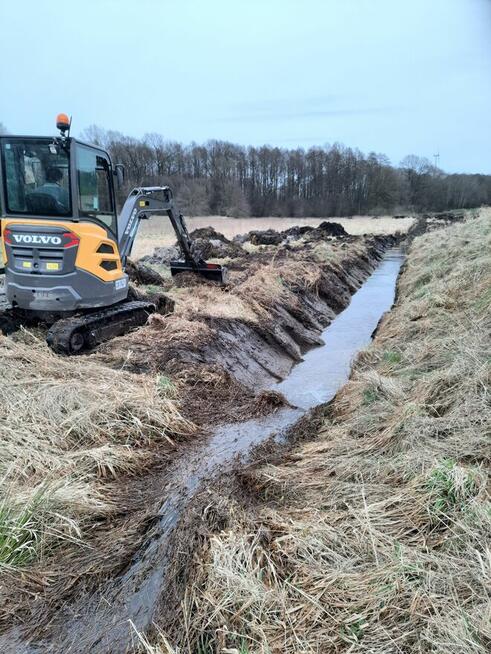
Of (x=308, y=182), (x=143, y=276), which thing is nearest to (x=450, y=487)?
(x=143, y=276)

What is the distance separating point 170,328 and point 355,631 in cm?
627

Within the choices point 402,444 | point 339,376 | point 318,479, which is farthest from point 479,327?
point 339,376

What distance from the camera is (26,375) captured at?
564cm

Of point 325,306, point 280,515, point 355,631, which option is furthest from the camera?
point 325,306

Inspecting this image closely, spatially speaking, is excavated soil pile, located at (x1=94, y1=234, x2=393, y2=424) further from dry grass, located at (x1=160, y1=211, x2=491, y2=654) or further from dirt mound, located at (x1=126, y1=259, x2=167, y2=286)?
dry grass, located at (x1=160, y1=211, x2=491, y2=654)

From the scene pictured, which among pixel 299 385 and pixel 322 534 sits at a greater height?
pixel 322 534

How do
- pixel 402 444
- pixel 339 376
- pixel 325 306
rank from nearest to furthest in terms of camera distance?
pixel 402 444 → pixel 339 376 → pixel 325 306

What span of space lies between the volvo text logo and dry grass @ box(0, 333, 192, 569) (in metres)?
1.60

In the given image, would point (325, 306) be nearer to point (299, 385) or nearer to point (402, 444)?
point (299, 385)

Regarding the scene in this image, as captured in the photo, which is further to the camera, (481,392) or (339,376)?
(339,376)

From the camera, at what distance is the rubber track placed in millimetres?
6914

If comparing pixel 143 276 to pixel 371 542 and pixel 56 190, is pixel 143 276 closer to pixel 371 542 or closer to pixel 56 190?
pixel 56 190

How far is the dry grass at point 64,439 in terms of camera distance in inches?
132

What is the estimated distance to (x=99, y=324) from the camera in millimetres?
7797
